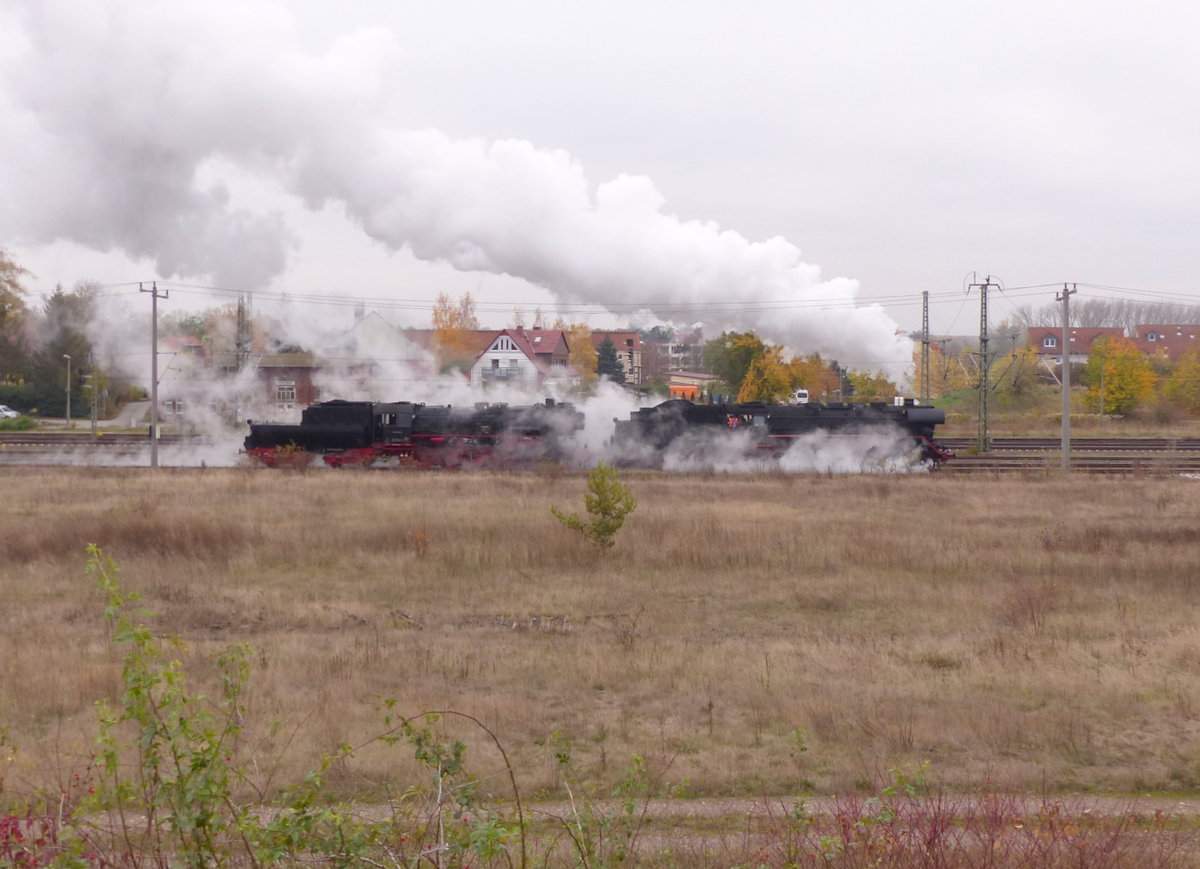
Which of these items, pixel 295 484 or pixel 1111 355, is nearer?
pixel 295 484

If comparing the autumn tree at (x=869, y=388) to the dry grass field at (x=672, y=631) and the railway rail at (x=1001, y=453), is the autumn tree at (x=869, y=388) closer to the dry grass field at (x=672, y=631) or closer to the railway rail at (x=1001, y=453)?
the railway rail at (x=1001, y=453)

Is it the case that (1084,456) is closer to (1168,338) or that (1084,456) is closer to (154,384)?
(154,384)

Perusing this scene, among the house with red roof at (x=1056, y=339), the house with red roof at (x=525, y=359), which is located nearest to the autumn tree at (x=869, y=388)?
the house with red roof at (x=525, y=359)

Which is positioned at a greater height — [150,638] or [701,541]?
[150,638]

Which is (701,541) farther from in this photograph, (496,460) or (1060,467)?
(1060,467)

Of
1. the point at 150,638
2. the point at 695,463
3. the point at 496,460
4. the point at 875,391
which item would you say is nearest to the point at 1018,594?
the point at 150,638

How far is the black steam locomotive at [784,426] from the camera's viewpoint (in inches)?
1361

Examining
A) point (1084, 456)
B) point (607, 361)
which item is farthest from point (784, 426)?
point (607, 361)

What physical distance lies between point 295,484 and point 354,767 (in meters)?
22.0

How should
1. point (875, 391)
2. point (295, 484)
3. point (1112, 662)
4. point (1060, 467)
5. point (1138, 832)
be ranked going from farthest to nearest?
point (875, 391) → point (1060, 467) → point (295, 484) → point (1112, 662) → point (1138, 832)

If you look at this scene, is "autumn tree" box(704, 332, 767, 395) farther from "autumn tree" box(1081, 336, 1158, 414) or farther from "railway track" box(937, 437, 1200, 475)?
"autumn tree" box(1081, 336, 1158, 414)

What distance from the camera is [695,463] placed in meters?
35.8

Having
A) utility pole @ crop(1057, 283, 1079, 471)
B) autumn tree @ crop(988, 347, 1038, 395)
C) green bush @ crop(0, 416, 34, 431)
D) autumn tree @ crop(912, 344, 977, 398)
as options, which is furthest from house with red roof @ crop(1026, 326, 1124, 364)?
green bush @ crop(0, 416, 34, 431)

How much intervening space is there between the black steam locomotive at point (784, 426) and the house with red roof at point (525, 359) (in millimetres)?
10465
